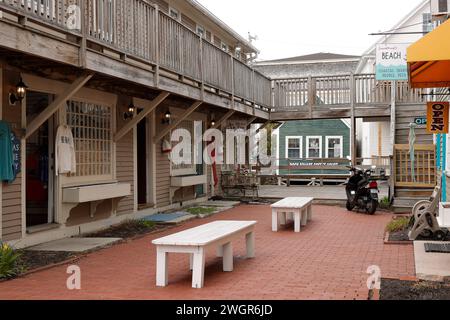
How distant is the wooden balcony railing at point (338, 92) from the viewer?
17.4 meters

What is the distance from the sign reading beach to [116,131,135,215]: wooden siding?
303 inches

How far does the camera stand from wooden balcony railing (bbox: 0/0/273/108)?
7.07m

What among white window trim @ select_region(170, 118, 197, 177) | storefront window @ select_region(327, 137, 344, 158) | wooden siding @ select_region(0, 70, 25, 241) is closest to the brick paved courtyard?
wooden siding @ select_region(0, 70, 25, 241)

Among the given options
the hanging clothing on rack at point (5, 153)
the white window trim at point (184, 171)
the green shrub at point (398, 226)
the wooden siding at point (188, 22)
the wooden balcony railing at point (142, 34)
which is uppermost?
the wooden siding at point (188, 22)

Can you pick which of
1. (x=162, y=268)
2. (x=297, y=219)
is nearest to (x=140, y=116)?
(x=297, y=219)

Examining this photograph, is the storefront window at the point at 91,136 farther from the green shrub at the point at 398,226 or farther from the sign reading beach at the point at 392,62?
the sign reading beach at the point at 392,62

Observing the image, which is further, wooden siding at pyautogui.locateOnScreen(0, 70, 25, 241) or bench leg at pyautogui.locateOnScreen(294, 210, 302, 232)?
bench leg at pyautogui.locateOnScreen(294, 210, 302, 232)

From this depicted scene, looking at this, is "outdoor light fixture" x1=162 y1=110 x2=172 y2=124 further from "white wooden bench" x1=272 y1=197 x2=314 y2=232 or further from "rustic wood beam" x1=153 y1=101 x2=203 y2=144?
"white wooden bench" x1=272 y1=197 x2=314 y2=232

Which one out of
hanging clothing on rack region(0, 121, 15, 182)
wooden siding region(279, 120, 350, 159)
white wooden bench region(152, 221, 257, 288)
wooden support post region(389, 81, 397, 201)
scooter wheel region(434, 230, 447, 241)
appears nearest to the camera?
white wooden bench region(152, 221, 257, 288)

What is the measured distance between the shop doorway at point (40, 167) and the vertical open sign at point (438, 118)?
277 inches

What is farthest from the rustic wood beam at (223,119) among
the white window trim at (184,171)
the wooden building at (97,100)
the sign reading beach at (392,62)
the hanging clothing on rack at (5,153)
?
the hanging clothing on rack at (5,153)

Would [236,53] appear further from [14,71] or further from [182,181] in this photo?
[14,71]

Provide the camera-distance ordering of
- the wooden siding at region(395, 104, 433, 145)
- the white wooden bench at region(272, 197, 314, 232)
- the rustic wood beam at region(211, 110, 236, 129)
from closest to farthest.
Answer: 1. the white wooden bench at region(272, 197, 314, 232)
2. the wooden siding at region(395, 104, 433, 145)
3. the rustic wood beam at region(211, 110, 236, 129)

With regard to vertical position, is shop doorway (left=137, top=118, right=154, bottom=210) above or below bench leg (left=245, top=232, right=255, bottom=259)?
above
